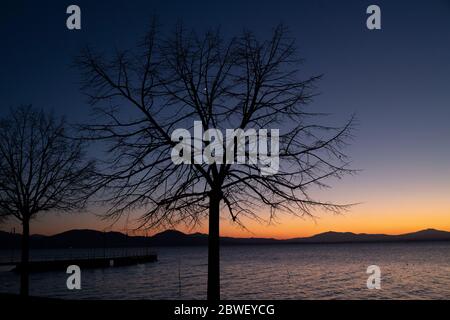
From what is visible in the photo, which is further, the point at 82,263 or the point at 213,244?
the point at 82,263

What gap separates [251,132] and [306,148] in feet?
4.14

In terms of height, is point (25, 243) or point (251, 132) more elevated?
point (251, 132)

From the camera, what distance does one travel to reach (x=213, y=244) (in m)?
9.02

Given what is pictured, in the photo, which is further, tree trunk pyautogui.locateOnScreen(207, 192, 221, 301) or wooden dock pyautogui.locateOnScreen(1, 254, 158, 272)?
wooden dock pyautogui.locateOnScreen(1, 254, 158, 272)

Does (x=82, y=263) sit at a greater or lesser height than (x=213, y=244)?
lesser

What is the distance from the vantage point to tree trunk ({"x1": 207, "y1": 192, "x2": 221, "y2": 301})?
903 cm

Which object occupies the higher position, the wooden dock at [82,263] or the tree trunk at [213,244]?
the tree trunk at [213,244]

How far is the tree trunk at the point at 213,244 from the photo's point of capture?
903cm

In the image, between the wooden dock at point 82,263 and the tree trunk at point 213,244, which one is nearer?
the tree trunk at point 213,244

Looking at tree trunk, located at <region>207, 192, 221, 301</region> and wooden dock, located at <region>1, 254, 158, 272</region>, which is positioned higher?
tree trunk, located at <region>207, 192, 221, 301</region>
